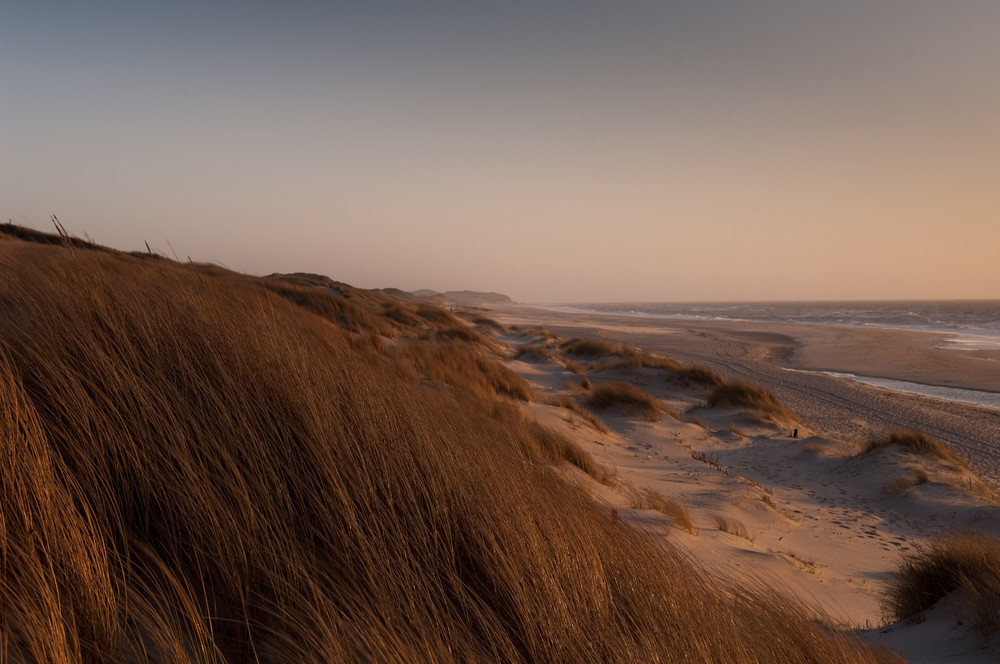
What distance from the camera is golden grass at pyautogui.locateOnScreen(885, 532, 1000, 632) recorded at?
114 inches

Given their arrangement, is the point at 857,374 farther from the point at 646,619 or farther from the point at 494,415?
the point at 646,619

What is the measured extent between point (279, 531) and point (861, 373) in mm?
25395

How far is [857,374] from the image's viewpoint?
2170 cm

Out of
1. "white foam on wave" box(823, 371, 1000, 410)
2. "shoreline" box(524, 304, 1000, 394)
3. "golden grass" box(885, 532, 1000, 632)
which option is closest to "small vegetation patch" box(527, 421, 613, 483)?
"golden grass" box(885, 532, 1000, 632)

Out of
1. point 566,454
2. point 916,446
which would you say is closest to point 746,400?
point 916,446

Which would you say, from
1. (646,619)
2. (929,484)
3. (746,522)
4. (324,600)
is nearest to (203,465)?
(324,600)

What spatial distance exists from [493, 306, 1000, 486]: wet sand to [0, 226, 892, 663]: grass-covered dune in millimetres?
11480

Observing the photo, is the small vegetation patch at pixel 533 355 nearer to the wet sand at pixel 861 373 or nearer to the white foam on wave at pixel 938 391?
the wet sand at pixel 861 373

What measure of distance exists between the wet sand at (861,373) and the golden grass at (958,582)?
27.3 feet

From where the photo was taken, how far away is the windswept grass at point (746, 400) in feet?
41.9

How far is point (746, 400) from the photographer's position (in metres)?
13.1

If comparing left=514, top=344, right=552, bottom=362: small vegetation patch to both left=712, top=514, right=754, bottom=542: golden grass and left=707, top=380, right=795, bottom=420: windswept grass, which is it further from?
left=712, top=514, right=754, bottom=542: golden grass

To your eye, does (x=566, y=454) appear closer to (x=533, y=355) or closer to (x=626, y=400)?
(x=626, y=400)

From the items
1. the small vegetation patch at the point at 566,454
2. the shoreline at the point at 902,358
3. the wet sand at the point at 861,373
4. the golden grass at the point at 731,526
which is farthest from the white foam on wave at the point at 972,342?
the small vegetation patch at the point at 566,454
